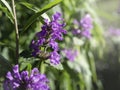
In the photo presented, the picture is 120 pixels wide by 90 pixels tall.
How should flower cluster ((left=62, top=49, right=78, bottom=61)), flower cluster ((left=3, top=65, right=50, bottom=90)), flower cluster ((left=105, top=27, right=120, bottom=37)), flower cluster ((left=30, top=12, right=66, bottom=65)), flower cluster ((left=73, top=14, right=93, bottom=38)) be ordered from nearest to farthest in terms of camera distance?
flower cluster ((left=3, top=65, right=50, bottom=90))
flower cluster ((left=30, top=12, right=66, bottom=65))
flower cluster ((left=73, top=14, right=93, bottom=38))
flower cluster ((left=62, top=49, right=78, bottom=61))
flower cluster ((left=105, top=27, right=120, bottom=37))

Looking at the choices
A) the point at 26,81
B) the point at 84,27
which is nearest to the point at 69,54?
the point at 84,27

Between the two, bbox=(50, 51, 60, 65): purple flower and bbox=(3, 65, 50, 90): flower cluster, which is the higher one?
bbox=(50, 51, 60, 65): purple flower

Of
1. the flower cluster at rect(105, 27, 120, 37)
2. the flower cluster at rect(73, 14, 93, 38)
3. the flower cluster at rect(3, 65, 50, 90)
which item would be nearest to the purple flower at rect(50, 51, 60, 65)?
A: the flower cluster at rect(3, 65, 50, 90)

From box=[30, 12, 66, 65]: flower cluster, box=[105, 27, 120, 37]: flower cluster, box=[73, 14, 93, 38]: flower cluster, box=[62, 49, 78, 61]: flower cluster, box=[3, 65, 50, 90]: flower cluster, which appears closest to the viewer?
box=[3, 65, 50, 90]: flower cluster

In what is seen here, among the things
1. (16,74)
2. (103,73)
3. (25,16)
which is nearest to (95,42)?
(25,16)

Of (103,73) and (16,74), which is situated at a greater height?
(16,74)

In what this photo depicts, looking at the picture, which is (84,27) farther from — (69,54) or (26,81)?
(26,81)

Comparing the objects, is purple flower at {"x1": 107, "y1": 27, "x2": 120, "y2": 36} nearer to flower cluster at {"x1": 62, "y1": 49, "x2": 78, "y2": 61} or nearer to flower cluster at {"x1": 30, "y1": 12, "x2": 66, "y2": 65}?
flower cluster at {"x1": 62, "y1": 49, "x2": 78, "y2": 61}

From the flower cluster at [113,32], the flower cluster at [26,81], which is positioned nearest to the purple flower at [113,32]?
the flower cluster at [113,32]

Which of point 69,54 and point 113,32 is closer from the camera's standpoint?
point 69,54

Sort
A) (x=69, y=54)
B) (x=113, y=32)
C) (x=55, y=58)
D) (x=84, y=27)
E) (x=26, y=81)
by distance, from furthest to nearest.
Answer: (x=113, y=32) → (x=69, y=54) → (x=84, y=27) → (x=55, y=58) → (x=26, y=81)

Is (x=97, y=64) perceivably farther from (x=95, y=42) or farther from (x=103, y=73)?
(x=95, y=42)
